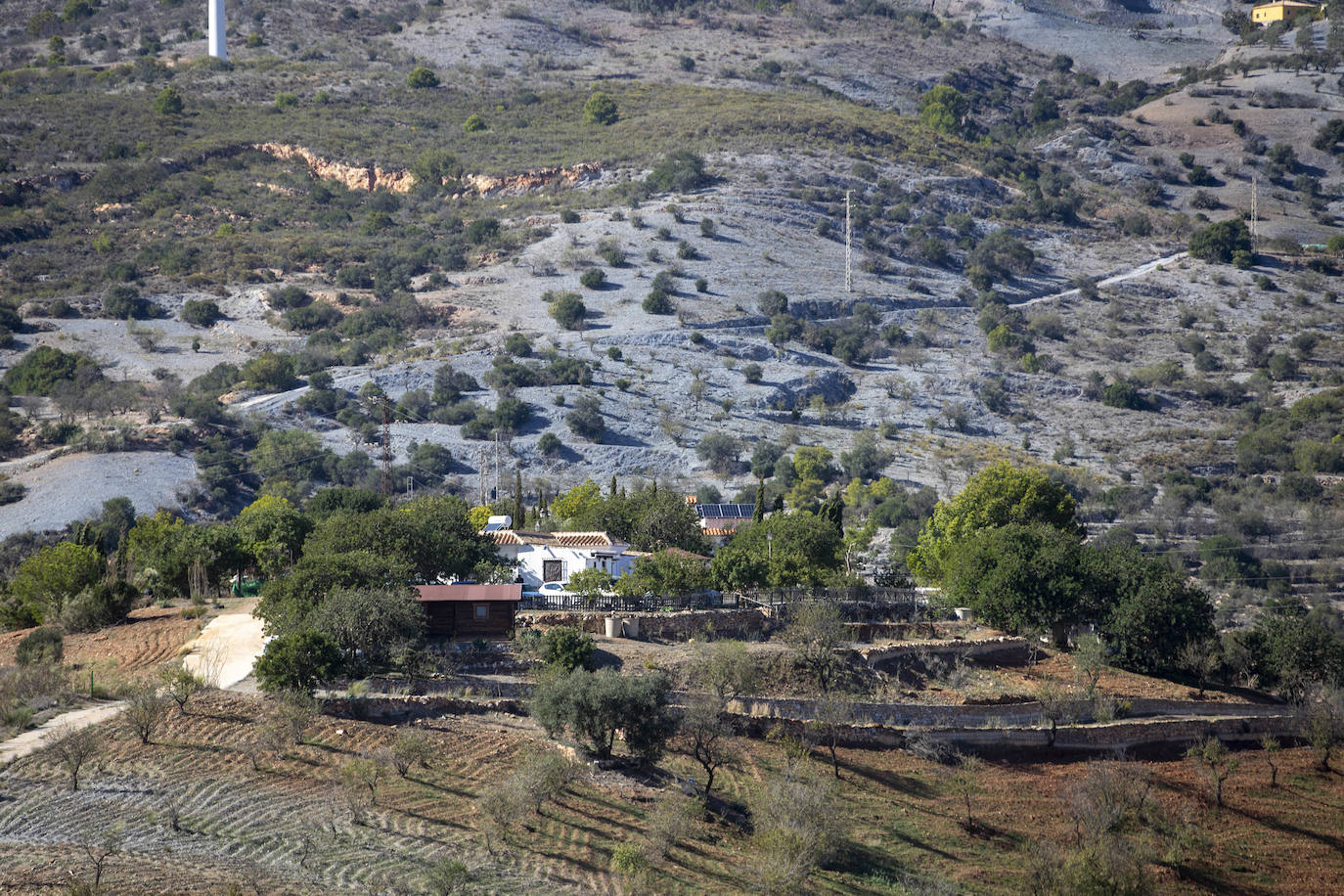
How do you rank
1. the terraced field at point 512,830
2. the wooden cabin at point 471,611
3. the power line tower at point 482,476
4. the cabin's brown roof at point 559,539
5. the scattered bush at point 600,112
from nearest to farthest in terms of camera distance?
the terraced field at point 512,830
the wooden cabin at point 471,611
the cabin's brown roof at point 559,539
the power line tower at point 482,476
the scattered bush at point 600,112

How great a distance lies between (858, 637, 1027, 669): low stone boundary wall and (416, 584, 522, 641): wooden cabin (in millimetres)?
10603

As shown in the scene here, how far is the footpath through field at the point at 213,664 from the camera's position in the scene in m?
31.6

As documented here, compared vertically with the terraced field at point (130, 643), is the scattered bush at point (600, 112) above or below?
above

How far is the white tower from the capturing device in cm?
18625

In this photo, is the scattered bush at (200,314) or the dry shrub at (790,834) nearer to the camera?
the dry shrub at (790,834)

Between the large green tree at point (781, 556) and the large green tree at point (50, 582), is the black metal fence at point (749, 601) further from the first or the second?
the large green tree at point (50, 582)

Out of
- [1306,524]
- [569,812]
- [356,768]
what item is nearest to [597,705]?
[569,812]

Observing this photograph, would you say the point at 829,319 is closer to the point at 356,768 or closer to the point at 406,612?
the point at 406,612

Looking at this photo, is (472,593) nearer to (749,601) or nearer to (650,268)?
(749,601)

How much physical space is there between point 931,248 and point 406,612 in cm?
10742

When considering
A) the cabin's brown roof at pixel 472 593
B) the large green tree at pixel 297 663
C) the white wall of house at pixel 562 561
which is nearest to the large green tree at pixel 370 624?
the large green tree at pixel 297 663

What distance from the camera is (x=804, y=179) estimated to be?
482ft

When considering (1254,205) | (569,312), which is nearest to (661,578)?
(569,312)

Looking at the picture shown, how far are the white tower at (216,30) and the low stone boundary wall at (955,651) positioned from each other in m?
164
